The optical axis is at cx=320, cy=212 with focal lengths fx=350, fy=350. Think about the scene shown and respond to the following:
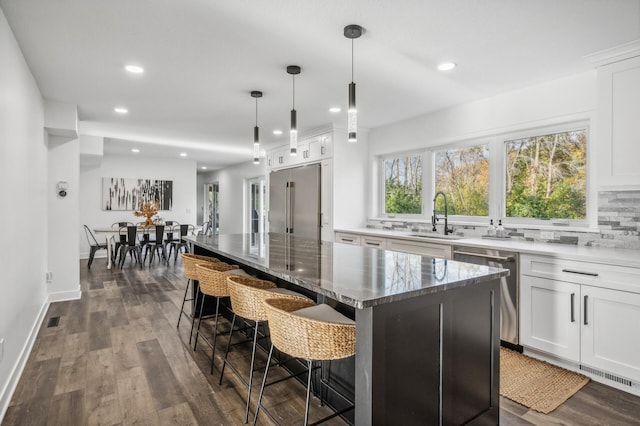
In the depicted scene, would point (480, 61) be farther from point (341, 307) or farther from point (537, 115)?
point (341, 307)

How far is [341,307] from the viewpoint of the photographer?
197 cm

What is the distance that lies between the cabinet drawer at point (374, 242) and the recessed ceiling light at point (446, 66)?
190cm

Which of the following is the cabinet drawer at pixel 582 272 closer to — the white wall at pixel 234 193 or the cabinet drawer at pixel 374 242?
the cabinet drawer at pixel 374 242

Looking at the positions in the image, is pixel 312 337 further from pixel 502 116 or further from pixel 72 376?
pixel 502 116

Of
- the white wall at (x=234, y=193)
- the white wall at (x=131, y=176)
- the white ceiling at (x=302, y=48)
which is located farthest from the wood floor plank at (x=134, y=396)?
the white wall at (x=131, y=176)

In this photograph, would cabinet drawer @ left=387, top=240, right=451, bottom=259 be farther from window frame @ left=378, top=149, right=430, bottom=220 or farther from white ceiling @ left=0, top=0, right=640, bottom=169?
white ceiling @ left=0, top=0, right=640, bottom=169

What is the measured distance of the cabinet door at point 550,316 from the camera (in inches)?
98.4

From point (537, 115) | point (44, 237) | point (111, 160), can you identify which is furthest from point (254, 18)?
point (111, 160)

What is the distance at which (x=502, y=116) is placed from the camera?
12.0 feet

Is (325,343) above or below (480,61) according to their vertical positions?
below

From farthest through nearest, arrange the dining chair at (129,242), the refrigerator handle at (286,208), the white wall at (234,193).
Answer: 1. the white wall at (234,193)
2. the dining chair at (129,242)
3. the refrigerator handle at (286,208)

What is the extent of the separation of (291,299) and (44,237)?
365 cm

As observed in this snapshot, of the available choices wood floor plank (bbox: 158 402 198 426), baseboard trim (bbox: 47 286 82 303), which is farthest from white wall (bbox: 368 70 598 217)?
baseboard trim (bbox: 47 286 82 303)

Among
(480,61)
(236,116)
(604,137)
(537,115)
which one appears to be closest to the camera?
(604,137)
